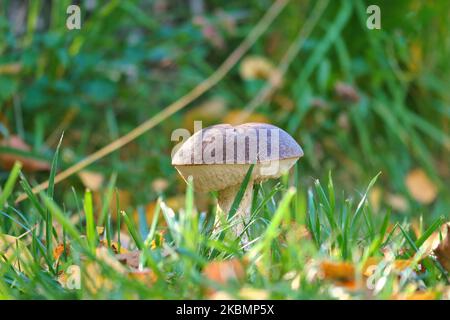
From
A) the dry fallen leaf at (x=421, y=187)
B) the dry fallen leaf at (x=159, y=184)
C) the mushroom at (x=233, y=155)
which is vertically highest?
the mushroom at (x=233, y=155)

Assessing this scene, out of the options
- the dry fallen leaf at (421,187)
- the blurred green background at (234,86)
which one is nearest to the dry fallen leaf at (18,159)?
the blurred green background at (234,86)

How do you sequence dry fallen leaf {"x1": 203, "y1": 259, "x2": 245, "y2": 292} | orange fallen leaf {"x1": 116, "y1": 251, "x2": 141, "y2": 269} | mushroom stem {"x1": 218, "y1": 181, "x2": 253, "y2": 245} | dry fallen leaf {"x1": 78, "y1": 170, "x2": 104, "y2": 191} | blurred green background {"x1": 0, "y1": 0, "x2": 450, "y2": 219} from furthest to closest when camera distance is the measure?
blurred green background {"x1": 0, "y1": 0, "x2": 450, "y2": 219} → dry fallen leaf {"x1": 78, "y1": 170, "x2": 104, "y2": 191} → mushroom stem {"x1": 218, "y1": 181, "x2": 253, "y2": 245} → orange fallen leaf {"x1": 116, "y1": 251, "x2": 141, "y2": 269} → dry fallen leaf {"x1": 203, "y1": 259, "x2": 245, "y2": 292}

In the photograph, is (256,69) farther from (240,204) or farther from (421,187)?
(240,204)

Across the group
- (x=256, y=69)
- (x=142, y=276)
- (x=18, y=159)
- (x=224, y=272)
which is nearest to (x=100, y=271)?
(x=142, y=276)

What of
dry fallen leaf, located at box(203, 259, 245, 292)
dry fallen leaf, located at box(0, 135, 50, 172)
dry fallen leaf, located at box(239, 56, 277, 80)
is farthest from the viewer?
dry fallen leaf, located at box(239, 56, 277, 80)

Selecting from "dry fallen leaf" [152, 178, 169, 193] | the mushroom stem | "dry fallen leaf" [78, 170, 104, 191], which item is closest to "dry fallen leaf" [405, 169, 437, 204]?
"dry fallen leaf" [152, 178, 169, 193]

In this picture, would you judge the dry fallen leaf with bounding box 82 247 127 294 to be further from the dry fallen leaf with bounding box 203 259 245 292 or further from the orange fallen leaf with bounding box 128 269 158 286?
the dry fallen leaf with bounding box 203 259 245 292

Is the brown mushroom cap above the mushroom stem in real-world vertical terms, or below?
above

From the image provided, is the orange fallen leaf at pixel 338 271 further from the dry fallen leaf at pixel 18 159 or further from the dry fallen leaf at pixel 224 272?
the dry fallen leaf at pixel 18 159
